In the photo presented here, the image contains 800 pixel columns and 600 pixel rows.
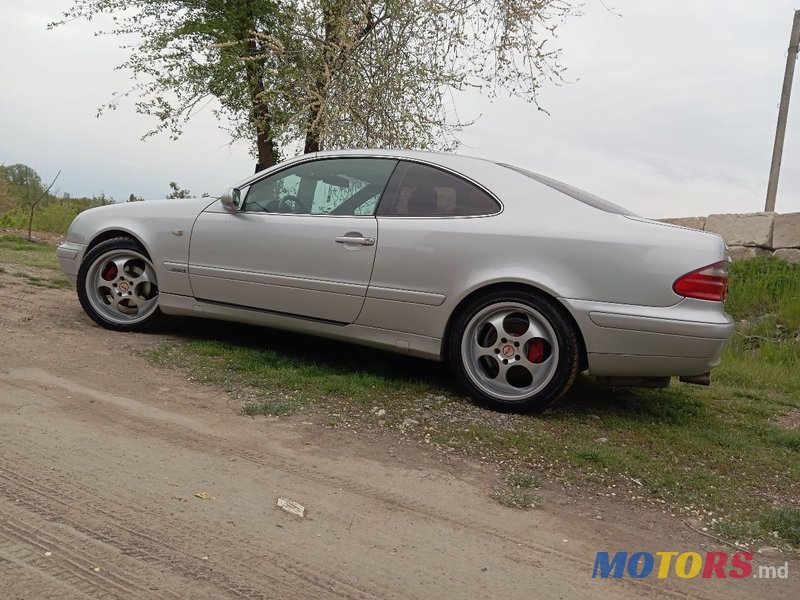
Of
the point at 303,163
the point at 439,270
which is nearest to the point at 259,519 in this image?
the point at 439,270

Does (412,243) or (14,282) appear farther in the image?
(14,282)

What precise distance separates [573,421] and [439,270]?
4.03ft

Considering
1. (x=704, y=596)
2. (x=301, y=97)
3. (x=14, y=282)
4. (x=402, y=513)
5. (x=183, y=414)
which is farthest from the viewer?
(x=301, y=97)

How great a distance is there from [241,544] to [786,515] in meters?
2.35

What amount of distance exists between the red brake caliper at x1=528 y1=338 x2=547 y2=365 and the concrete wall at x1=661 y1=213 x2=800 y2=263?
6996 millimetres

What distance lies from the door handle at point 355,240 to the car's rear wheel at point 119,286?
171 cm

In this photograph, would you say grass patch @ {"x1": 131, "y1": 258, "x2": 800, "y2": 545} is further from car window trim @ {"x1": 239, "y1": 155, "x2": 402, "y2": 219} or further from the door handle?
car window trim @ {"x1": 239, "y1": 155, "x2": 402, "y2": 219}

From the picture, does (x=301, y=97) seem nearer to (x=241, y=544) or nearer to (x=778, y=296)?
(x=778, y=296)

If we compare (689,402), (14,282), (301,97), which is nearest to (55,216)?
(301,97)

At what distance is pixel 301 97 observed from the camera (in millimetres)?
11219

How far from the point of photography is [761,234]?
408 inches

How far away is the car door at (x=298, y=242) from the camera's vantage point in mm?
4895

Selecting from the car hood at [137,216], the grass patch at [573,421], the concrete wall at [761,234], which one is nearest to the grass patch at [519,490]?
the grass patch at [573,421]

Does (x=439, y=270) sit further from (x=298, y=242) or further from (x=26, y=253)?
(x=26, y=253)
